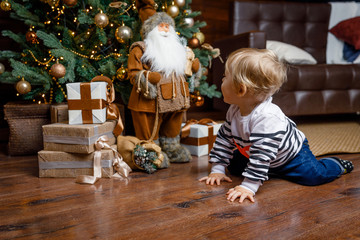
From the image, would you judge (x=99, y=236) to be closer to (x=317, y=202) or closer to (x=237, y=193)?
(x=237, y=193)

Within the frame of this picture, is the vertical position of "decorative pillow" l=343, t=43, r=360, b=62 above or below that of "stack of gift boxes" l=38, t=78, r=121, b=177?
above

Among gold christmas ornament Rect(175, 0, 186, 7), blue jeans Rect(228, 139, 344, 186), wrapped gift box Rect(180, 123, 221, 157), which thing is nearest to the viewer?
blue jeans Rect(228, 139, 344, 186)

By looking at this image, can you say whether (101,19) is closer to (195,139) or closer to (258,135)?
(195,139)

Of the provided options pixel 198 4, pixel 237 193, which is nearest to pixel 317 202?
pixel 237 193

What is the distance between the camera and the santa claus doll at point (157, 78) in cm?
128

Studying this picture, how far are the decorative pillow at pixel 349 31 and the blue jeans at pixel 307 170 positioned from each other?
1678 mm

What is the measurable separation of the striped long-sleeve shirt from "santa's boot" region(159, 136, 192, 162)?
254mm

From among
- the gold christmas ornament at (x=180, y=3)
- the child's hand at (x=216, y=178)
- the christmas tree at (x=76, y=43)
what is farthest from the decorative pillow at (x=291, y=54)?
the child's hand at (x=216, y=178)

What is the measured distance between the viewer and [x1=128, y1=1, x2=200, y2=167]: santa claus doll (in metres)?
1.28

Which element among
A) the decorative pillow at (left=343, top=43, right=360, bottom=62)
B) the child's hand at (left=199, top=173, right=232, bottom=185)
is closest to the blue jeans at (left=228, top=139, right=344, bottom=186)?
the child's hand at (left=199, top=173, right=232, bottom=185)

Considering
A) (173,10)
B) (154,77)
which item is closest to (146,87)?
(154,77)

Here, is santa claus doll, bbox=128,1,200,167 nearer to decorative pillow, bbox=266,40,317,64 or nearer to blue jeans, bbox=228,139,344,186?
blue jeans, bbox=228,139,344,186

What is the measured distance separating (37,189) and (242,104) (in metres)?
0.76

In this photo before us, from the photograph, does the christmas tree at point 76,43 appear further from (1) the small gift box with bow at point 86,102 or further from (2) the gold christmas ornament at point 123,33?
(1) the small gift box with bow at point 86,102
